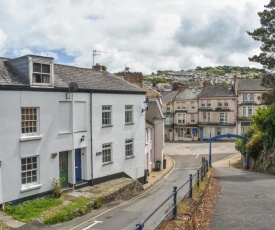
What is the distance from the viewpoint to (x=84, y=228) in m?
13.3

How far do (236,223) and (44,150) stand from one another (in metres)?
11.5

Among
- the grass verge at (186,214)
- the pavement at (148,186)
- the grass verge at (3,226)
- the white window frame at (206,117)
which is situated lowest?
the pavement at (148,186)

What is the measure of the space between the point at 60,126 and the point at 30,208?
524 centimetres

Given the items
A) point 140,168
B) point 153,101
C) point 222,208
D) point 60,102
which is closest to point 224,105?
point 153,101

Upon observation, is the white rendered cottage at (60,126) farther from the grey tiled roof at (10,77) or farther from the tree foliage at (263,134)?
the tree foliage at (263,134)

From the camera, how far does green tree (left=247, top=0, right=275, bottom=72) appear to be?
3099 centimetres

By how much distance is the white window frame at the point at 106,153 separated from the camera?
21.7 metres

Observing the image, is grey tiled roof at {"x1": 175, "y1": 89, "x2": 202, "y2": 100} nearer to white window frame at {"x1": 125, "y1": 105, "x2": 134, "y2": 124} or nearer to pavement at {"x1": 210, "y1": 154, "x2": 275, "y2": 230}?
white window frame at {"x1": 125, "y1": 105, "x2": 134, "y2": 124}

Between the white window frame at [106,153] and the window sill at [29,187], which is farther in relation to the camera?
the white window frame at [106,153]

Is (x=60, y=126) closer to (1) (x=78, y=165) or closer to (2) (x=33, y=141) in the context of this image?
(2) (x=33, y=141)

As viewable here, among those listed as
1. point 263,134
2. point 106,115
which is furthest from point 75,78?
point 263,134

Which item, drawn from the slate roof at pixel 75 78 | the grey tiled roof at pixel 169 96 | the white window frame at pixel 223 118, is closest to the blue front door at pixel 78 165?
the slate roof at pixel 75 78

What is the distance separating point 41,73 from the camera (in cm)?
1692

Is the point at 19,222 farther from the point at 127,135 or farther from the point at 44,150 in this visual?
the point at 127,135
